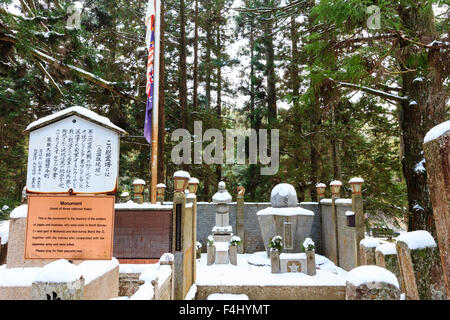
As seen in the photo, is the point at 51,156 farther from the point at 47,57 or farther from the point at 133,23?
the point at 133,23

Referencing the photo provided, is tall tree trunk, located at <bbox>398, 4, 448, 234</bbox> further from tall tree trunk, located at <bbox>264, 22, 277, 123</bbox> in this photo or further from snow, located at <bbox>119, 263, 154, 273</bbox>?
tall tree trunk, located at <bbox>264, 22, 277, 123</bbox>

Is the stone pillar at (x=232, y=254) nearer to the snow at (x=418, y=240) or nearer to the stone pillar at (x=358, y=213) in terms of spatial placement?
the stone pillar at (x=358, y=213)

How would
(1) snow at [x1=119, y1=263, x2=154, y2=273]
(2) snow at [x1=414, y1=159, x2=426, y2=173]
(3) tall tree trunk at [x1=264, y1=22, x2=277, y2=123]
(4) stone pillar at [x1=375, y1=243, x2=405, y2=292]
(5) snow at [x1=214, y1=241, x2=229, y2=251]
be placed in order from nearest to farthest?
1. (4) stone pillar at [x1=375, y1=243, x2=405, y2=292]
2. (1) snow at [x1=119, y1=263, x2=154, y2=273]
3. (2) snow at [x1=414, y1=159, x2=426, y2=173]
4. (5) snow at [x1=214, y1=241, x2=229, y2=251]
5. (3) tall tree trunk at [x1=264, y1=22, x2=277, y2=123]

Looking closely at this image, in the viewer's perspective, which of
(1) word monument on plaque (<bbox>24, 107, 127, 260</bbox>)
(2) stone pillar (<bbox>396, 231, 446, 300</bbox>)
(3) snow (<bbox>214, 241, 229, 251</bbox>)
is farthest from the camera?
(3) snow (<bbox>214, 241, 229, 251</bbox>)

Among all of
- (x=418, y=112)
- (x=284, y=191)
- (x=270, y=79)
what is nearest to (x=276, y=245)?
(x=284, y=191)

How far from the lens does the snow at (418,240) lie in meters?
2.12

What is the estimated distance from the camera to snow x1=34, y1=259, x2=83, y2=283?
6.97 ft

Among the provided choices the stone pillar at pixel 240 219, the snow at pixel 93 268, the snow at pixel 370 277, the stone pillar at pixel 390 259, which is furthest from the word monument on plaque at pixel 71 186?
the stone pillar at pixel 240 219

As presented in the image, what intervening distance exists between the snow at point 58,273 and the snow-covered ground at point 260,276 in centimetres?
517

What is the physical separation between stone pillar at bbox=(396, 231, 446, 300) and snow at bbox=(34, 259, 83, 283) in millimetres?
2717

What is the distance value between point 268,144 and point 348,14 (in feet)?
32.7

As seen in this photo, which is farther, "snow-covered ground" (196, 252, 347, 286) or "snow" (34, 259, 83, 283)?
"snow-covered ground" (196, 252, 347, 286)

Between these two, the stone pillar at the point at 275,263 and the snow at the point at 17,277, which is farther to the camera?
the stone pillar at the point at 275,263

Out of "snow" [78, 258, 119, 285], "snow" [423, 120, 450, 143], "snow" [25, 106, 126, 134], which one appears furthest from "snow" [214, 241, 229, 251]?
"snow" [423, 120, 450, 143]
